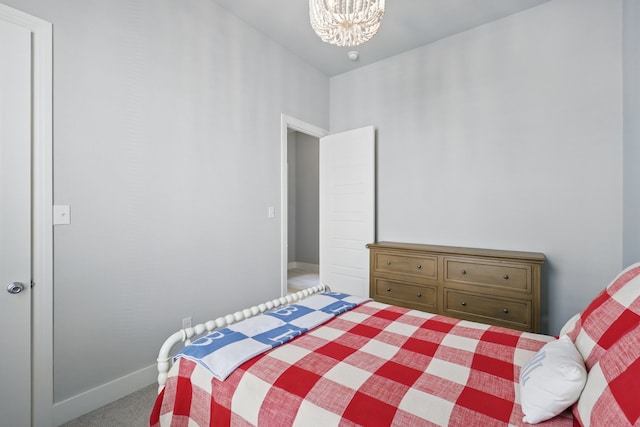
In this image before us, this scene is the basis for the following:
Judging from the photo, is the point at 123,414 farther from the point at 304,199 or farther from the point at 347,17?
the point at 304,199

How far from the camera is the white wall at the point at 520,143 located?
7.75 feet

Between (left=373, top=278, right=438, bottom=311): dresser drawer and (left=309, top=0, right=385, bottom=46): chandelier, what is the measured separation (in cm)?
219

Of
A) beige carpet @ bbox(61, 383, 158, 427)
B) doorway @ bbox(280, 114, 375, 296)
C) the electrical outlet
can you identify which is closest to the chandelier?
doorway @ bbox(280, 114, 375, 296)

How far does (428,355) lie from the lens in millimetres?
1238

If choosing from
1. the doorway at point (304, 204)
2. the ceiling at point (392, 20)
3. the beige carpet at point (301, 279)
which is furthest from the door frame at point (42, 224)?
the doorway at point (304, 204)

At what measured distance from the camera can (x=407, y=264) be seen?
9.57ft

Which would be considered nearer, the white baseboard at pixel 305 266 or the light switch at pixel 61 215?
the light switch at pixel 61 215

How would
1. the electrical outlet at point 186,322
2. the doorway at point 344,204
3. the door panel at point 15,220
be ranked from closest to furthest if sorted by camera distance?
1. the door panel at point 15,220
2. the electrical outlet at point 186,322
3. the doorway at point 344,204

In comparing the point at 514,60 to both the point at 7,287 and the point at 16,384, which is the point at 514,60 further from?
the point at 16,384

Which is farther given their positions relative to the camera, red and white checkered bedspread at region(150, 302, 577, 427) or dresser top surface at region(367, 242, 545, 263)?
dresser top surface at region(367, 242, 545, 263)

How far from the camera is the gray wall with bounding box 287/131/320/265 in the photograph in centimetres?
Result: 611

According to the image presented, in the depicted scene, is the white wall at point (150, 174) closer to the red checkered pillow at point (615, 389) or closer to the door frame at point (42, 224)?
the door frame at point (42, 224)

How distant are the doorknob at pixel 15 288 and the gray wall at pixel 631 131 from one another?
3666 mm

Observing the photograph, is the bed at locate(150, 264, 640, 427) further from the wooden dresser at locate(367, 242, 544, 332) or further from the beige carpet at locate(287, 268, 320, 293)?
the beige carpet at locate(287, 268, 320, 293)
